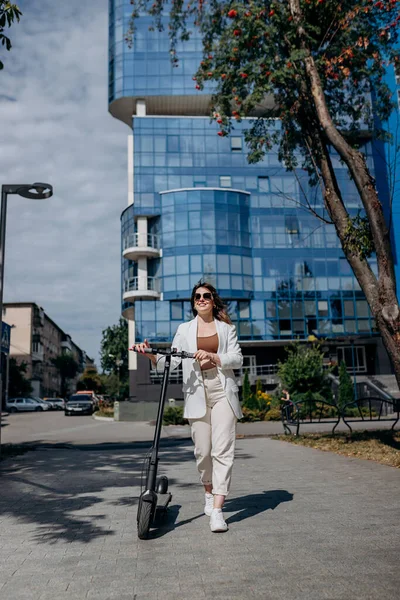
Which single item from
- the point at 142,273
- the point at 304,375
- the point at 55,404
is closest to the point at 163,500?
the point at 304,375

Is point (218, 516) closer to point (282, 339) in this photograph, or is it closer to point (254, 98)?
point (254, 98)

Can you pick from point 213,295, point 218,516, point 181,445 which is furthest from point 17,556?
point 181,445

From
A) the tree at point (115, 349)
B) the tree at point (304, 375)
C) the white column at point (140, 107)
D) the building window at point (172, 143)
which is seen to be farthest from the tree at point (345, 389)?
the tree at point (115, 349)

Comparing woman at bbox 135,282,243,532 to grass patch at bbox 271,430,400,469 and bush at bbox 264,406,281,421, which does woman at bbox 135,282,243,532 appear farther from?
bush at bbox 264,406,281,421

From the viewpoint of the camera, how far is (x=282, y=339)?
1754 inches

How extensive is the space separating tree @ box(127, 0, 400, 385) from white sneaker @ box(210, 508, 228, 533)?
221 inches

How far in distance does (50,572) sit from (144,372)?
42916mm

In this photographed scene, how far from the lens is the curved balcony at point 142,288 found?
4525 centimetres

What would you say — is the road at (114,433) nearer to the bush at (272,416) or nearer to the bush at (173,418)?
the bush at (173,418)

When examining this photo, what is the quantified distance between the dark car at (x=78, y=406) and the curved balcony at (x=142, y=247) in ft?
42.5

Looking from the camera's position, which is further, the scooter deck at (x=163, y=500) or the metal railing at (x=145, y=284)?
the metal railing at (x=145, y=284)

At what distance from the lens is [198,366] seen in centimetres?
429

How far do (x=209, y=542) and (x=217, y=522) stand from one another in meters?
0.26

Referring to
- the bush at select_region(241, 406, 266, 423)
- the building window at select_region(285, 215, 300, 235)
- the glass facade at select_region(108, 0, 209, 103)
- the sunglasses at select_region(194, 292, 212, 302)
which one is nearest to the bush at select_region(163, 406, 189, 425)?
the bush at select_region(241, 406, 266, 423)
